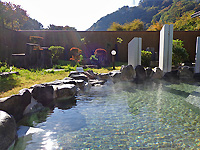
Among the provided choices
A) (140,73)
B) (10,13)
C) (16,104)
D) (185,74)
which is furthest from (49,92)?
(10,13)

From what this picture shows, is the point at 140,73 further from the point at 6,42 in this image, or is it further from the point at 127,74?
the point at 6,42

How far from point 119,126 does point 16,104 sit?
1875 mm

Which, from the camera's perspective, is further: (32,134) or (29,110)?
(29,110)

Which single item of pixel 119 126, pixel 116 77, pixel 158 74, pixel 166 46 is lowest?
pixel 119 126

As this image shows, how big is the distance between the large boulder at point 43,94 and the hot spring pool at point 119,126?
1.44 feet

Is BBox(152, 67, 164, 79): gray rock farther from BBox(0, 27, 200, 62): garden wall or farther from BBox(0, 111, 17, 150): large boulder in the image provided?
BBox(0, 27, 200, 62): garden wall

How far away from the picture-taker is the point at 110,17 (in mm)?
45594

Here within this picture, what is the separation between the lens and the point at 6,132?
2.12 m

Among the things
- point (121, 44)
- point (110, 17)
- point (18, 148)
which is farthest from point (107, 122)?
point (110, 17)

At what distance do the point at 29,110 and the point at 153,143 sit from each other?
2.46 m

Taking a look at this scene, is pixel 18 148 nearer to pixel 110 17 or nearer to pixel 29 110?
pixel 29 110

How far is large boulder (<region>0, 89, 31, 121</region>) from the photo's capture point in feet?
9.10

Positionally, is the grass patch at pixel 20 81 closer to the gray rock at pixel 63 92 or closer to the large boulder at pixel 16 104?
the large boulder at pixel 16 104

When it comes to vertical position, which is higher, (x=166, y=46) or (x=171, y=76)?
(x=166, y=46)
